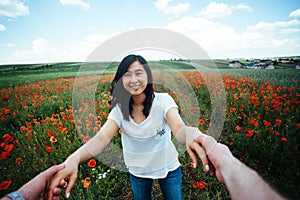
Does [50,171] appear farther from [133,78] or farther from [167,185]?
[167,185]

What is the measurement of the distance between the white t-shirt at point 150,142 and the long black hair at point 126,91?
0.06m

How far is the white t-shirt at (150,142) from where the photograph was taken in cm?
137

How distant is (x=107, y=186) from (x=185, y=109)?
4.98 feet

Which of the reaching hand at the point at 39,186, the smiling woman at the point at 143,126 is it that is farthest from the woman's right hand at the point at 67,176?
the smiling woman at the point at 143,126

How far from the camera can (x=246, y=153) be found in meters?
2.33

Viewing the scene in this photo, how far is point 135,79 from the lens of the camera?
1.39 m

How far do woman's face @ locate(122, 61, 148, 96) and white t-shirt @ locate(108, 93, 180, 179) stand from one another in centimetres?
15

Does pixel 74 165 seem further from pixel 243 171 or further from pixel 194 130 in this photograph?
pixel 243 171

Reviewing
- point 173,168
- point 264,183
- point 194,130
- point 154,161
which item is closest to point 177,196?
point 173,168

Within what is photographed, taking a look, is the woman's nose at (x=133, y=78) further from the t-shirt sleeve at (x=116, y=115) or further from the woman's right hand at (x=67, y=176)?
the woman's right hand at (x=67, y=176)

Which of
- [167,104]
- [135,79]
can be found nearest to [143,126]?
[167,104]

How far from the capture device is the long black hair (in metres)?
1.40

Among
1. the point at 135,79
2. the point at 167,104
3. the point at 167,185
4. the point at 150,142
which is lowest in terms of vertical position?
the point at 167,185

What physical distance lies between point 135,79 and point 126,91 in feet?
0.58
